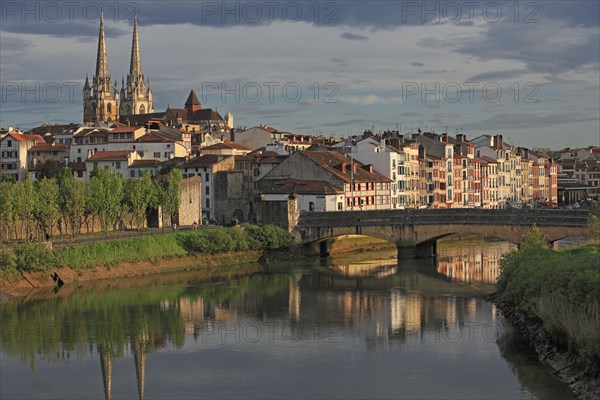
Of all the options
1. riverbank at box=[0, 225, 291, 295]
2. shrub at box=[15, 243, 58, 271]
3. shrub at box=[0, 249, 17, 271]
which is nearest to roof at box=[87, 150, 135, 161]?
riverbank at box=[0, 225, 291, 295]

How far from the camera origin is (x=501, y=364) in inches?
1464

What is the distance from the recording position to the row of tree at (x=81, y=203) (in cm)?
6550

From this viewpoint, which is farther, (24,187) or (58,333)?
(24,187)

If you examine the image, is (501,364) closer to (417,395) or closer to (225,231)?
(417,395)

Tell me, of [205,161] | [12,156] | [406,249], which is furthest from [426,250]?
[12,156]

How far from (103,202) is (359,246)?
68.0 ft

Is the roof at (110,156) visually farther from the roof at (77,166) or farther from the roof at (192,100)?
the roof at (192,100)

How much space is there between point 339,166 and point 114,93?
106 m

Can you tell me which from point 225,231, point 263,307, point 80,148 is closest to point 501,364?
A: point 263,307

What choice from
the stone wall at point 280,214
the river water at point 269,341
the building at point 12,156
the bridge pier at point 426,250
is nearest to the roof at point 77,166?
the building at point 12,156

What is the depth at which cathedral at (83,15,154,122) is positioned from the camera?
176375 millimetres

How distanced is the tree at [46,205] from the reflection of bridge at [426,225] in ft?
56.6

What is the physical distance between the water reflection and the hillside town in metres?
8.35

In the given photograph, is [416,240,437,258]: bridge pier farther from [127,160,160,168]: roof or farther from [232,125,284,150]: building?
[232,125,284,150]: building
